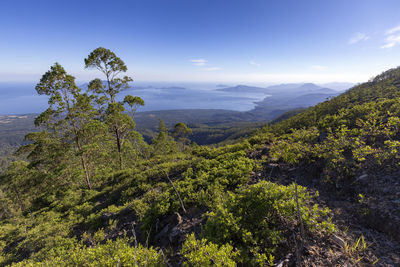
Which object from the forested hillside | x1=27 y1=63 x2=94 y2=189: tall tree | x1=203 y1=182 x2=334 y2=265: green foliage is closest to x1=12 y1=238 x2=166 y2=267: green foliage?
the forested hillside

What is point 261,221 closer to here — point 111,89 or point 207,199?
point 207,199

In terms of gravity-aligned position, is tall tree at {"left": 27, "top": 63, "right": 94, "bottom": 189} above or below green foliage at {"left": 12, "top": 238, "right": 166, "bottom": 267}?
above

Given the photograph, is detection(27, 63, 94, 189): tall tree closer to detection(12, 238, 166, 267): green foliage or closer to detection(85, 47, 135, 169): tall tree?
detection(85, 47, 135, 169): tall tree

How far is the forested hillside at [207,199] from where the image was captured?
354 cm

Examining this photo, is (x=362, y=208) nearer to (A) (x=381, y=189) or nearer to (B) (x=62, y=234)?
(A) (x=381, y=189)

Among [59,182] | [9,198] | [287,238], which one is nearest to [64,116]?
[59,182]

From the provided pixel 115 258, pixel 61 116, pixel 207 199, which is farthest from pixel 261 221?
pixel 61 116

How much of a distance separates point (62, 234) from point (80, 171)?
6684 mm

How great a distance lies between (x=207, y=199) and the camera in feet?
19.9

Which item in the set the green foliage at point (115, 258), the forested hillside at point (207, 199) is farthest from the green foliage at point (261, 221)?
the green foliage at point (115, 258)

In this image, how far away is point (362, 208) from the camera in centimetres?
439

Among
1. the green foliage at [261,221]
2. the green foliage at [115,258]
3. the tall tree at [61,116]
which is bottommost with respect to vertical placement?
the green foliage at [115,258]

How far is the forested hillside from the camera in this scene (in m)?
3.54

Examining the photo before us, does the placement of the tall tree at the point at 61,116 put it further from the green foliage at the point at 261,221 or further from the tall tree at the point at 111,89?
the green foliage at the point at 261,221
